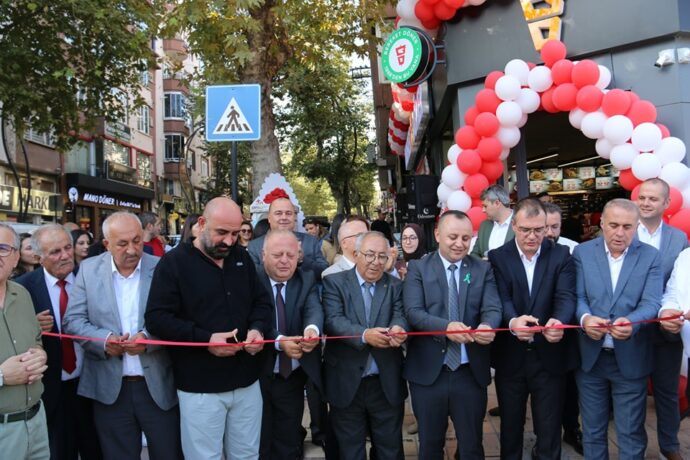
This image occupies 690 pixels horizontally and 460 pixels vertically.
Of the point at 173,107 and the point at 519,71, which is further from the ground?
the point at 173,107

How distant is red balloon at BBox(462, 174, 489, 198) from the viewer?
24.4ft

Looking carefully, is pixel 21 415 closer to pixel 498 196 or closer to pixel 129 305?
pixel 129 305

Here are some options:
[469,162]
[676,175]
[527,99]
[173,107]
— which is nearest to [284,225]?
[469,162]

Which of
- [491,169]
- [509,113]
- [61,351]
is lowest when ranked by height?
[61,351]

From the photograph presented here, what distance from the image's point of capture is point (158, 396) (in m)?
3.62

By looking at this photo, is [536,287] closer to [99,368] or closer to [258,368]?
[258,368]

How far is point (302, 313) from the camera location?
165 inches

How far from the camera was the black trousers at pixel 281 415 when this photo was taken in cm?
412

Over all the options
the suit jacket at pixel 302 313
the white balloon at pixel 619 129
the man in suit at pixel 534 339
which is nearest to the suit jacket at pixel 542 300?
the man in suit at pixel 534 339

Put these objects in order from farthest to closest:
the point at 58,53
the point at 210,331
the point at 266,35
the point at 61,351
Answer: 1. the point at 58,53
2. the point at 266,35
3. the point at 61,351
4. the point at 210,331

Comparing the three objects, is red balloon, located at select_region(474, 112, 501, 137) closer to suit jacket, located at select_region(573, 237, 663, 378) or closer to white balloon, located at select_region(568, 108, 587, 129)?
white balloon, located at select_region(568, 108, 587, 129)

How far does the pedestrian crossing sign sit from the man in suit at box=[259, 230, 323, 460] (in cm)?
220

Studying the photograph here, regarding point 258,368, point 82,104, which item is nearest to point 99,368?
point 258,368

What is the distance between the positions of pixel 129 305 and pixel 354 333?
153 centimetres
